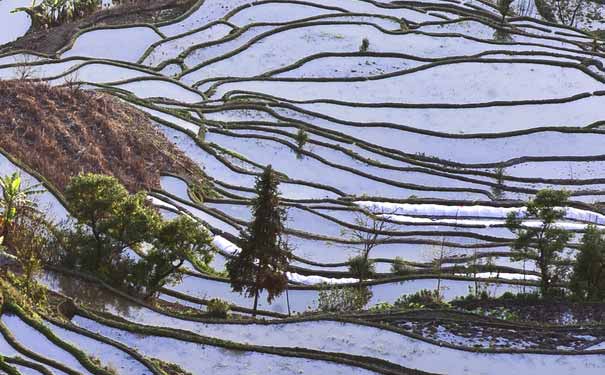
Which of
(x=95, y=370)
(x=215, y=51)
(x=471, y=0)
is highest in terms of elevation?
(x=471, y=0)

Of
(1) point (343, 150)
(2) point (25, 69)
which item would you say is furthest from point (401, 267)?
(2) point (25, 69)

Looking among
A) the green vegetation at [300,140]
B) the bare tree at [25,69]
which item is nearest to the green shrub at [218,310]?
the green vegetation at [300,140]

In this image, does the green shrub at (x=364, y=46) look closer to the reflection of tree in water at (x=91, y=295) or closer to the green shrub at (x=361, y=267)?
the green shrub at (x=361, y=267)

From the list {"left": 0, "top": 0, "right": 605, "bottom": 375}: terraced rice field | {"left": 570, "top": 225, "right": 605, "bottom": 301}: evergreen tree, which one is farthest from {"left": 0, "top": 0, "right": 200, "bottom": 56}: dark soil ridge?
{"left": 570, "top": 225, "right": 605, "bottom": 301}: evergreen tree

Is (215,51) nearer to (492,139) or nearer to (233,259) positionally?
(492,139)

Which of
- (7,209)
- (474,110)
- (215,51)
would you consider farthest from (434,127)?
(7,209)

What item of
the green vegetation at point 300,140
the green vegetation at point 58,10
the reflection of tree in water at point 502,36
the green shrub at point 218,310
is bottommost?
the green shrub at point 218,310
